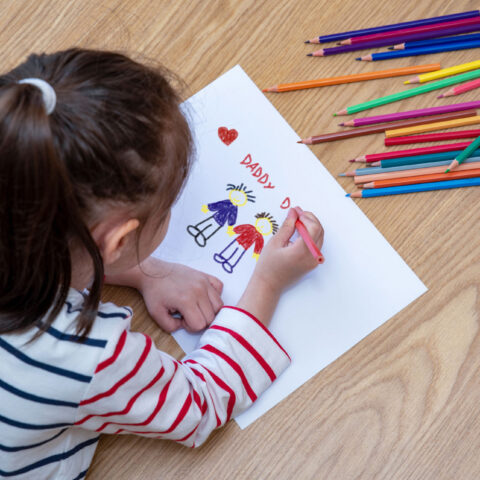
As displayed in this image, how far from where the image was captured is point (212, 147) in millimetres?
630

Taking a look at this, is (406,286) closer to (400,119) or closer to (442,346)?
(442,346)

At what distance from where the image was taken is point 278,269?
577 millimetres

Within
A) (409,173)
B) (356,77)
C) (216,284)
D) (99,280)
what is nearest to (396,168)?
(409,173)

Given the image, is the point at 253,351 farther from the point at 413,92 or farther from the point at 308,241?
the point at 413,92

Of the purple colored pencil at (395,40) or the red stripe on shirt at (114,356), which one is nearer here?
the red stripe on shirt at (114,356)

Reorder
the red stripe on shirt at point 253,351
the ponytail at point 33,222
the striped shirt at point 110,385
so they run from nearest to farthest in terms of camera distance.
Result: 1. the ponytail at point 33,222
2. the striped shirt at point 110,385
3. the red stripe on shirt at point 253,351

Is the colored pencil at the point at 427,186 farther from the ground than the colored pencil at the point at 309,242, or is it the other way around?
the colored pencil at the point at 309,242

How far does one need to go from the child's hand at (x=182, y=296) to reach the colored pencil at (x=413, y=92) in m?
0.25

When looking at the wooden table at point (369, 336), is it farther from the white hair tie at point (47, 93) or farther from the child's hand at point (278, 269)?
the white hair tie at point (47, 93)

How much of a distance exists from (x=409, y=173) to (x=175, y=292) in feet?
0.95

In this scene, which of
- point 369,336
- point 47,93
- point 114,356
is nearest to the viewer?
point 47,93

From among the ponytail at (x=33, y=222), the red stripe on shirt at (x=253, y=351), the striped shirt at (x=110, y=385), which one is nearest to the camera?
the ponytail at (x=33, y=222)

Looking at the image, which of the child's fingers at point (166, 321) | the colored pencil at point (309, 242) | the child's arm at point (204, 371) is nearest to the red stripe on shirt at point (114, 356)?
the child's arm at point (204, 371)

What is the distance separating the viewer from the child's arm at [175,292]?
0.58 meters
